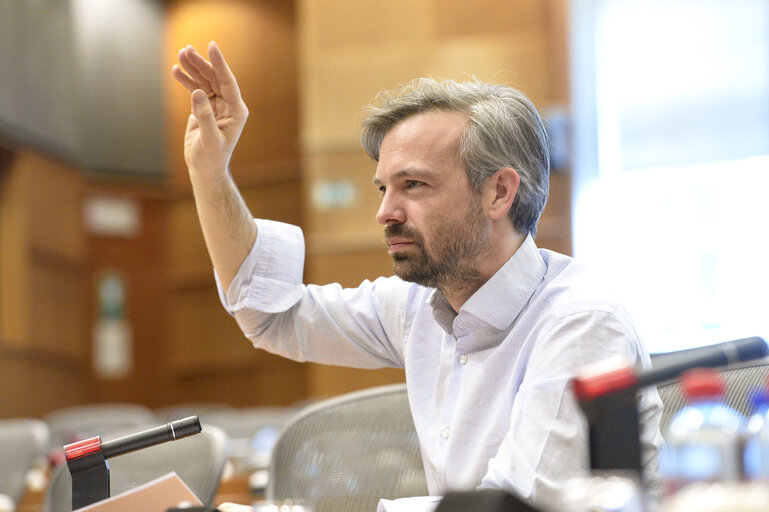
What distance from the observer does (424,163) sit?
1680 mm

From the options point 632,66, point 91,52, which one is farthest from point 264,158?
point 632,66

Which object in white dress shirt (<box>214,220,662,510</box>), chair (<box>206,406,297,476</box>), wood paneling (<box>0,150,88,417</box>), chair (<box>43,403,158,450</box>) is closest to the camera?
white dress shirt (<box>214,220,662,510</box>)

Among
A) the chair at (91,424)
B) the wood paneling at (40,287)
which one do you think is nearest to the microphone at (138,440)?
the chair at (91,424)

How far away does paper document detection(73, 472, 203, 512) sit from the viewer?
96 cm

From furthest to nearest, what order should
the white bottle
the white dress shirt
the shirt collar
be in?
the shirt collar
the white dress shirt
the white bottle

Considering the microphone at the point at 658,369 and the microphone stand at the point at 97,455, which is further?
the microphone stand at the point at 97,455

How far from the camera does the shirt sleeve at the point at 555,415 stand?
1.26 metres

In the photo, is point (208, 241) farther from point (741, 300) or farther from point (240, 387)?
point (240, 387)

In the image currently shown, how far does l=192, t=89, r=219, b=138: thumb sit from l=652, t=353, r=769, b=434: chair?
0.92 m

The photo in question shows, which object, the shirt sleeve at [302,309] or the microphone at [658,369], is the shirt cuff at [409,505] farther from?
the shirt sleeve at [302,309]

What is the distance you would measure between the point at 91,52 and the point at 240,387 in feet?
11.5

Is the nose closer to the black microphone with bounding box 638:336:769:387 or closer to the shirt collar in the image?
the shirt collar

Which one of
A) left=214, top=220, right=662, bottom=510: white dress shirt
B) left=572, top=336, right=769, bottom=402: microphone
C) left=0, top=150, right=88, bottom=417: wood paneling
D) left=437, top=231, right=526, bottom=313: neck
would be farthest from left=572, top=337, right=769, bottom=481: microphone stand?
left=0, top=150, right=88, bottom=417: wood paneling

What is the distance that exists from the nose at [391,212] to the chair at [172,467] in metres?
0.59
